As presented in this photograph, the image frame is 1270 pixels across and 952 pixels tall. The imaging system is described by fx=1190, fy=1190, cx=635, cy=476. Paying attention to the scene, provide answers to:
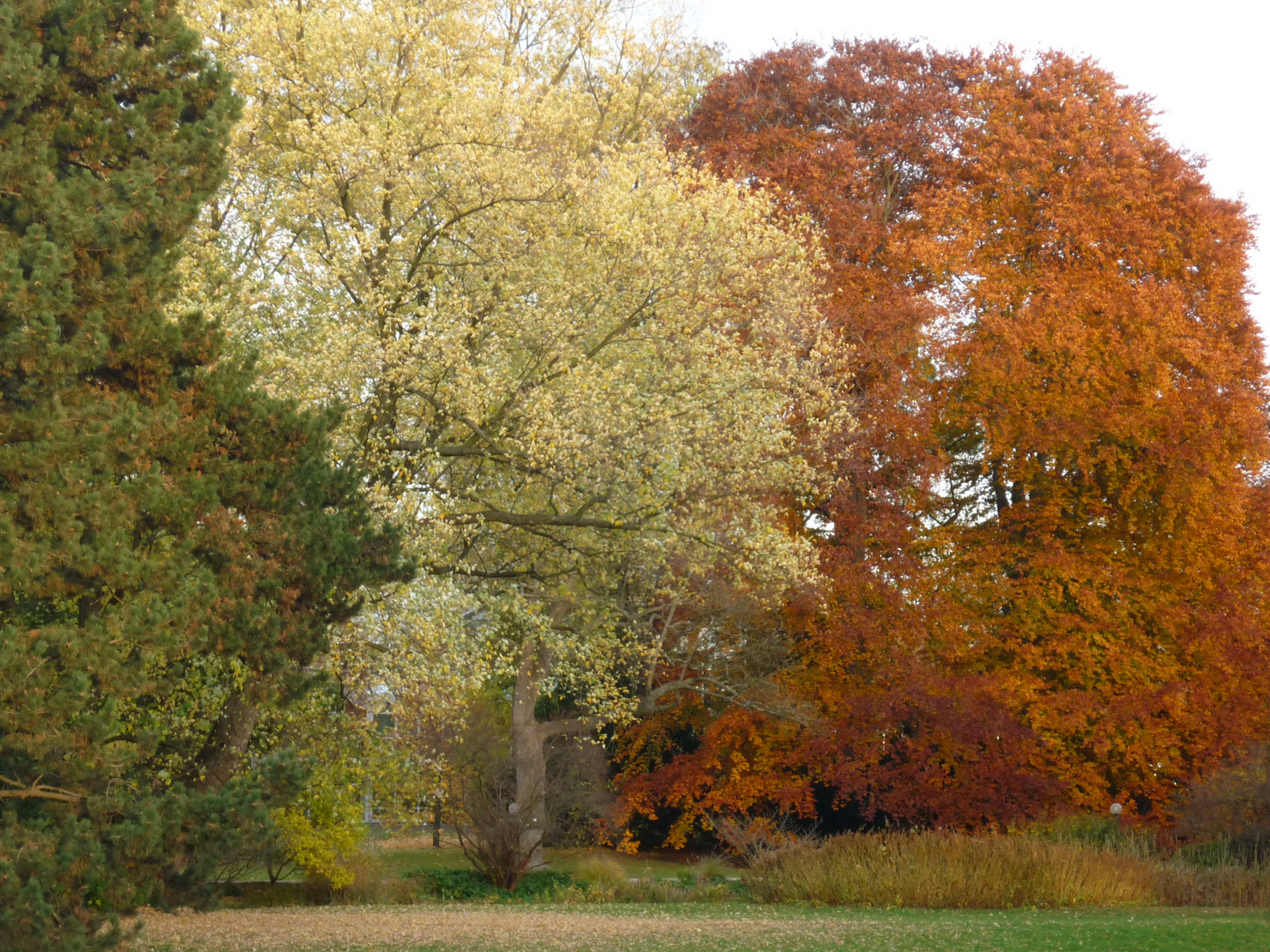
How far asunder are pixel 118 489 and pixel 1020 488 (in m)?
20.6

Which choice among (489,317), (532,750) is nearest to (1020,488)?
(532,750)

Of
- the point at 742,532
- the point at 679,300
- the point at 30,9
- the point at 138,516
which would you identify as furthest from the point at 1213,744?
the point at 30,9

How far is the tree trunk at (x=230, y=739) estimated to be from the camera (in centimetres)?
1059

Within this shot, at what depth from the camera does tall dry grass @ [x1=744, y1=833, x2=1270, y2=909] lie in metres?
16.4

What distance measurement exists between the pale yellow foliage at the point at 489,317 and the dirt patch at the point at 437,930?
2.57m

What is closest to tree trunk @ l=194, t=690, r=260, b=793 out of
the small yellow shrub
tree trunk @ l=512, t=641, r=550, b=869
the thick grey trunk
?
the small yellow shrub

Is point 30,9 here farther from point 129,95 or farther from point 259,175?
point 259,175

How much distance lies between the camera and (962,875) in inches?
645

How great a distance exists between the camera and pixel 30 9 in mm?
8742

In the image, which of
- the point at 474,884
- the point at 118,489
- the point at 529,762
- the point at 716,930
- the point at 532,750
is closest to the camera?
the point at 118,489

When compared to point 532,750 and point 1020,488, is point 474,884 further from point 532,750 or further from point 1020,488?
point 1020,488

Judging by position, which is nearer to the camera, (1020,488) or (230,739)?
(230,739)

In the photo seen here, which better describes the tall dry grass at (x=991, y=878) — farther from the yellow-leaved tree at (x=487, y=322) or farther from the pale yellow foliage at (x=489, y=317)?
the pale yellow foliage at (x=489, y=317)

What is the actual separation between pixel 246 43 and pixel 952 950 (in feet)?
42.9
